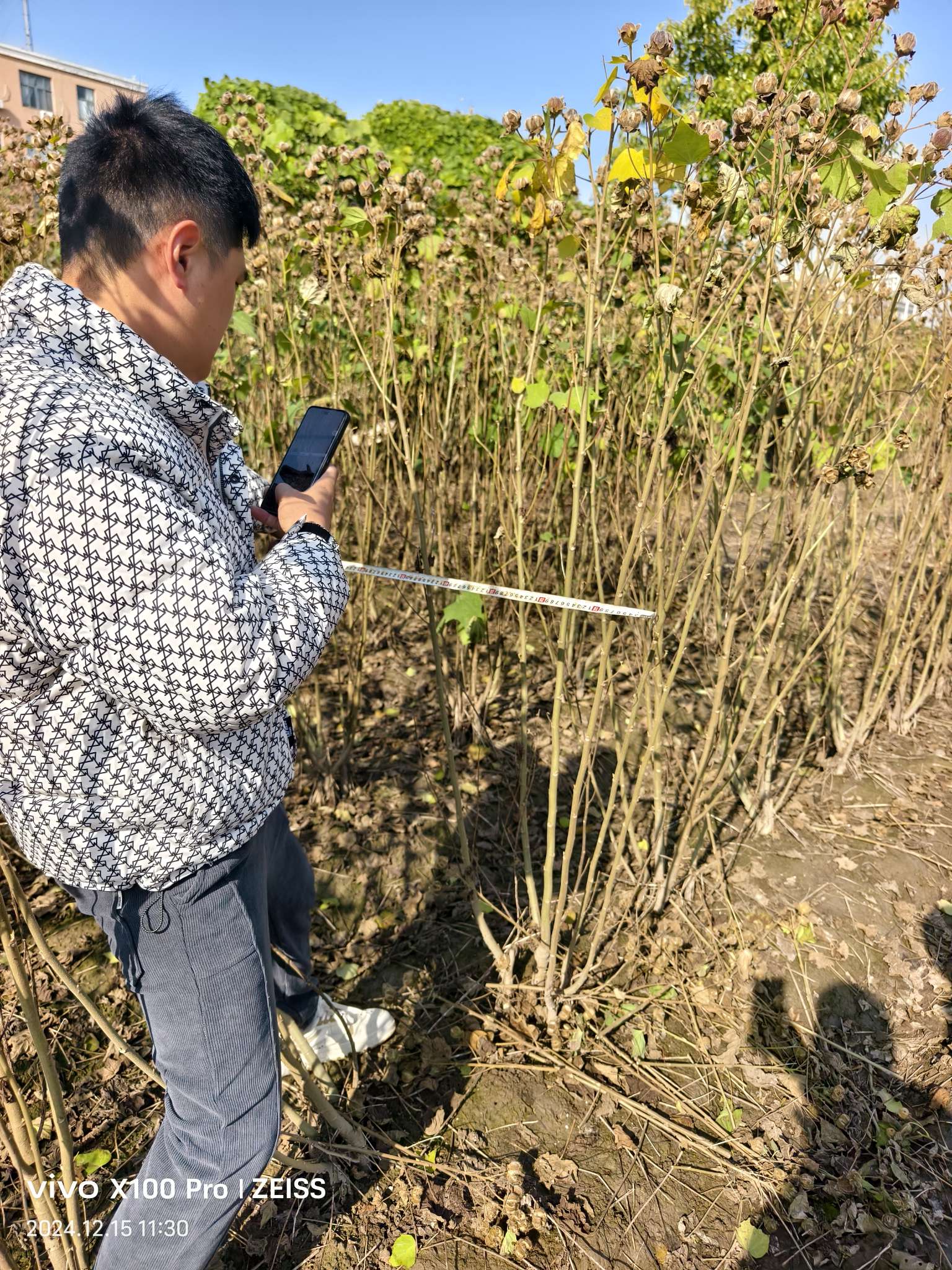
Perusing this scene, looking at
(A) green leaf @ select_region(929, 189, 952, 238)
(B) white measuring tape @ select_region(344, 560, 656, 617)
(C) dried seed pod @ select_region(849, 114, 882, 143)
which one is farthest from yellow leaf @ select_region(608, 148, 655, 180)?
(B) white measuring tape @ select_region(344, 560, 656, 617)

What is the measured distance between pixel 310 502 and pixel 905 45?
1255mm

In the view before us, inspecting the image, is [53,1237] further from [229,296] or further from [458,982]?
[229,296]

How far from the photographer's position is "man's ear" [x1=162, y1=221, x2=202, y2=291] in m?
0.97

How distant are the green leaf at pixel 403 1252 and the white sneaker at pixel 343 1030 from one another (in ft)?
1.20

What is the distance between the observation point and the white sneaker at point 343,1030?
6.05 ft

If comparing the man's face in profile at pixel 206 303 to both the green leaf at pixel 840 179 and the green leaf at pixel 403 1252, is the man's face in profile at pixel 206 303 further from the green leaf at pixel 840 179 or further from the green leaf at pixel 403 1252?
the green leaf at pixel 403 1252

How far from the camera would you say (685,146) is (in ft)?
4.13

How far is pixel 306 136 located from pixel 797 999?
863 cm

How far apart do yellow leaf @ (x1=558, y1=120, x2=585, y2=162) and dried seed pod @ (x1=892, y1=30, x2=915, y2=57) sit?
0.55 m

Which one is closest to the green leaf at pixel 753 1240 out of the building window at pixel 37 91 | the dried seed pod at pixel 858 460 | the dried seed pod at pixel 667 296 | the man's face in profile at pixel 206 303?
the dried seed pod at pixel 858 460

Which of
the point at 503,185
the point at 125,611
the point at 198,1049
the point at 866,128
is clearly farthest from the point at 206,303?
the point at 866,128

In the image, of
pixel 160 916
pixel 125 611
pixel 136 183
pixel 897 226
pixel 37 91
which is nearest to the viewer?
pixel 125 611

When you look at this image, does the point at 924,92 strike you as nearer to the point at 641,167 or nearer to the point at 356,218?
the point at 641,167

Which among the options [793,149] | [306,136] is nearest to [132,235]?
[793,149]
